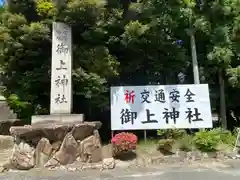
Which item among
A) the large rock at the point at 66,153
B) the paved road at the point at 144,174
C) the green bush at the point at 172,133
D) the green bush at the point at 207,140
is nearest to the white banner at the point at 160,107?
the green bush at the point at 172,133

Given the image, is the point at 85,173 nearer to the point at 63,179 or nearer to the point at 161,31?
the point at 63,179

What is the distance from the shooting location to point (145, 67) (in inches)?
398

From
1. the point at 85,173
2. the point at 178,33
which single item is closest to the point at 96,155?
the point at 85,173

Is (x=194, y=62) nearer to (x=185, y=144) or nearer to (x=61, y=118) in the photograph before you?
(x=185, y=144)

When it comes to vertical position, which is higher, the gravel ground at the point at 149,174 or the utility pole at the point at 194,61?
the utility pole at the point at 194,61

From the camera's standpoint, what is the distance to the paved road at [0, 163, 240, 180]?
625 centimetres

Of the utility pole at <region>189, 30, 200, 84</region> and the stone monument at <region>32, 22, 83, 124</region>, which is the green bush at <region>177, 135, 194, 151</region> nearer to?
the utility pole at <region>189, 30, 200, 84</region>

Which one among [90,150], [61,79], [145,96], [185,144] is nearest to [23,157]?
[90,150]

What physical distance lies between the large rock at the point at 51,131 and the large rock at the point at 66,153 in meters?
0.14

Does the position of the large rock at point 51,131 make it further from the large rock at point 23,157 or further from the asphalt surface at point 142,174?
the asphalt surface at point 142,174

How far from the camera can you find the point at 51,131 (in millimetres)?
7223

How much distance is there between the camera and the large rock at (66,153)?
7188 millimetres

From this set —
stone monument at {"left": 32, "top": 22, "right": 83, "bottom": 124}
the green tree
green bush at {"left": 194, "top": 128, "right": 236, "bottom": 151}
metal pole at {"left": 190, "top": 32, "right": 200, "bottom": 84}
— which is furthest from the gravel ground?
metal pole at {"left": 190, "top": 32, "right": 200, "bottom": 84}

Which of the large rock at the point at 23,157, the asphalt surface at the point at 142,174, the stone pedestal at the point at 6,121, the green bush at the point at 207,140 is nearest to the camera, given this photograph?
the asphalt surface at the point at 142,174
